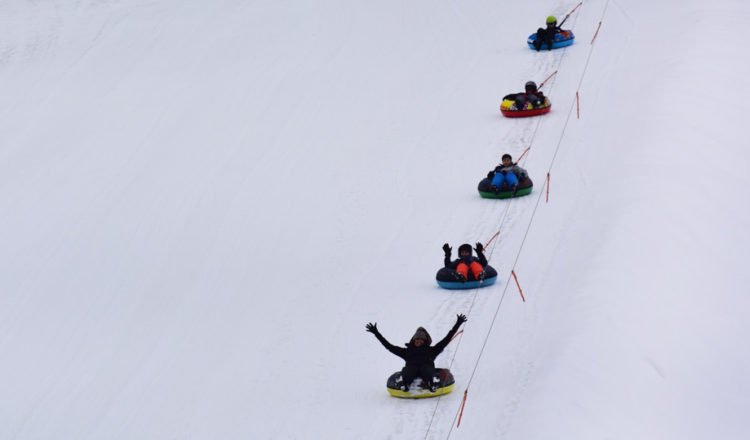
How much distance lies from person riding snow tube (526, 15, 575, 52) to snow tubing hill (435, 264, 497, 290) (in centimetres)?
1228

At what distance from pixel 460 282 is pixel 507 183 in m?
3.57

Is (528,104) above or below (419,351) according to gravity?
below

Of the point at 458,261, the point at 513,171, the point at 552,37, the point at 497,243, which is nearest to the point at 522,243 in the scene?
the point at 497,243

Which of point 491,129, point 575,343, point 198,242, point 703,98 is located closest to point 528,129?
point 491,129

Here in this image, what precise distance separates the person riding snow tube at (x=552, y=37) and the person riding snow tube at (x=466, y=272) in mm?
12233

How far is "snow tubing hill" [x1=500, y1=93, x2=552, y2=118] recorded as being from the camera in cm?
2444

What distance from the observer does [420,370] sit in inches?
552

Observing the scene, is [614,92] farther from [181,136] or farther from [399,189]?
[181,136]

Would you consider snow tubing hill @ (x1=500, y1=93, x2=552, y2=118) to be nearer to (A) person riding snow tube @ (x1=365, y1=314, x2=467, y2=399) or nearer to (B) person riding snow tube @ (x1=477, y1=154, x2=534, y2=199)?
(B) person riding snow tube @ (x1=477, y1=154, x2=534, y2=199)

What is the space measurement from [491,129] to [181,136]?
6.94 metres

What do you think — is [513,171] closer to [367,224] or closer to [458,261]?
[367,224]

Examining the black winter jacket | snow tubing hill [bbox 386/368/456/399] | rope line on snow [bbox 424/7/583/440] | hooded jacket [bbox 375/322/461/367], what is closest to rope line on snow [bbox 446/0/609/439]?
rope line on snow [bbox 424/7/583/440]

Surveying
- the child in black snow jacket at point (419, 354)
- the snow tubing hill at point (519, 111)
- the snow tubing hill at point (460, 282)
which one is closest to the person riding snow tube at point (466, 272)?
the snow tubing hill at point (460, 282)

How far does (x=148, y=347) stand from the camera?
17.5m
